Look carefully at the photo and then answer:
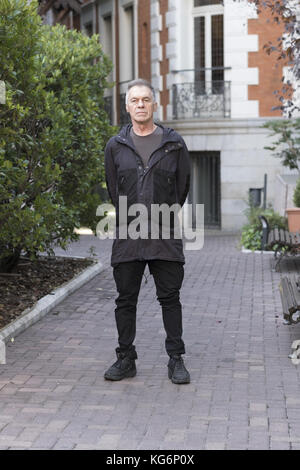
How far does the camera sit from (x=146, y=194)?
6594mm

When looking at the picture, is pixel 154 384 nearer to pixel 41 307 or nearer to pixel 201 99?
pixel 41 307

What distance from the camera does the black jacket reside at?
6594mm

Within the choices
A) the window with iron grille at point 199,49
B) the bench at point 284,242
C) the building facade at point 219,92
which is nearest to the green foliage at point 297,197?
the bench at point 284,242

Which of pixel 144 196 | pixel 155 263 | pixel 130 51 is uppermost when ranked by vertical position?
pixel 130 51

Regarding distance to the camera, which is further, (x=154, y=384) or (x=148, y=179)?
(x=154, y=384)

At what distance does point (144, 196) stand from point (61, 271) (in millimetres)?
6024

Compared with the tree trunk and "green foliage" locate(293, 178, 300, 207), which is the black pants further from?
"green foliage" locate(293, 178, 300, 207)

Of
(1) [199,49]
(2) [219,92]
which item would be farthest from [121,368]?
(1) [199,49]

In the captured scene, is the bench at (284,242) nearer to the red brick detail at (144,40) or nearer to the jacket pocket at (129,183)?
the jacket pocket at (129,183)

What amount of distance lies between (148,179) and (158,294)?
2.81ft

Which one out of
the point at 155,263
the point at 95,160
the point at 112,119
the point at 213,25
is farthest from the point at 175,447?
the point at 112,119

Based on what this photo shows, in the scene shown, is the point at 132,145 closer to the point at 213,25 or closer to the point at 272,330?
the point at 272,330

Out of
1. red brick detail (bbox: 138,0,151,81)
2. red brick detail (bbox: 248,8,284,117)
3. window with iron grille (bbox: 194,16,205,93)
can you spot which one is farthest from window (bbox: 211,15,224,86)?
red brick detail (bbox: 138,0,151,81)
